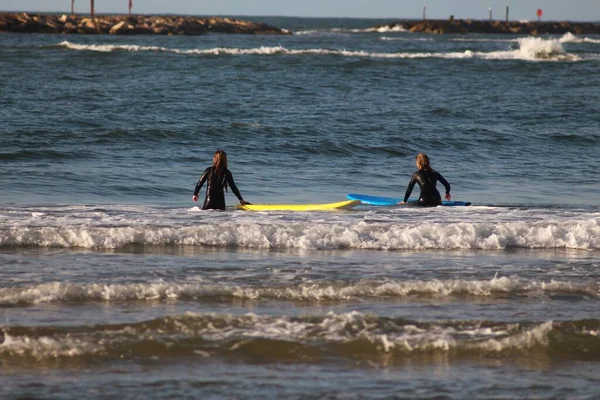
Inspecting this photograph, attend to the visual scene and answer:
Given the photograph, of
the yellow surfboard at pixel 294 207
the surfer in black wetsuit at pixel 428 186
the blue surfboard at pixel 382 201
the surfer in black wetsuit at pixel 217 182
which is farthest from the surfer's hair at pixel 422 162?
the surfer in black wetsuit at pixel 217 182

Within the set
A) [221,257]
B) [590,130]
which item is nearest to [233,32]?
[590,130]

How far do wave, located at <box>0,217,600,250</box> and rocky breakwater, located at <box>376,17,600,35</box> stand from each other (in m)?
99.6

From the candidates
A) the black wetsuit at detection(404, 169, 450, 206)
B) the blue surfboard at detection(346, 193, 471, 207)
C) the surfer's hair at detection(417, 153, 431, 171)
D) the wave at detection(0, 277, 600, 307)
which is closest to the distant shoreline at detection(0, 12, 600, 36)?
the blue surfboard at detection(346, 193, 471, 207)

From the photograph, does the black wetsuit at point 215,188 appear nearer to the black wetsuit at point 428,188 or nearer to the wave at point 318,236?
the wave at point 318,236

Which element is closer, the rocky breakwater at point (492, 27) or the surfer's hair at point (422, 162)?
the surfer's hair at point (422, 162)

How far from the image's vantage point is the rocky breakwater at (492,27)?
11144 cm

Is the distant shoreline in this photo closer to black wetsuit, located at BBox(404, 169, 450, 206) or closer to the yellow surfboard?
the yellow surfboard

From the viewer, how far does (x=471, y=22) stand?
116062 mm

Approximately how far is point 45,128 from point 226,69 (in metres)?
17.2

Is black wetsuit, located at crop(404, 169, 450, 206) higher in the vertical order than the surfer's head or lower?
lower

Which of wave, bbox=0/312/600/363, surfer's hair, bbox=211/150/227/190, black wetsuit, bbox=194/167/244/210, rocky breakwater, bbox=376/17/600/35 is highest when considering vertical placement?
rocky breakwater, bbox=376/17/600/35

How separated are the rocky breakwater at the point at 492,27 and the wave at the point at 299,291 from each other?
103 metres

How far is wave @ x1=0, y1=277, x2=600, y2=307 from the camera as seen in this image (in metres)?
8.73

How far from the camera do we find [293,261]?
34.7 feet
